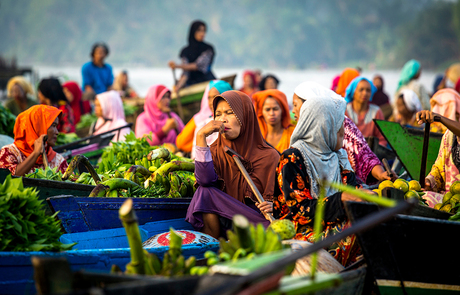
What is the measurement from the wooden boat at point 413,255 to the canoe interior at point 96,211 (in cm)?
194

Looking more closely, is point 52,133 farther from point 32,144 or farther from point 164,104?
point 164,104

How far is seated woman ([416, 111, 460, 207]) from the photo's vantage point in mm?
3703

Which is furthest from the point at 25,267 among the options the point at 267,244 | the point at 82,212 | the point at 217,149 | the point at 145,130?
the point at 145,130

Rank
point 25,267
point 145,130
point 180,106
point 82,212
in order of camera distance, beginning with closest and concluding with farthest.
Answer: point 25,267 < point 82,212 < point 145,130 < point 180,106

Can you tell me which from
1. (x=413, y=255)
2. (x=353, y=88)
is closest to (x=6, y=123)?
(x=353, y=88)

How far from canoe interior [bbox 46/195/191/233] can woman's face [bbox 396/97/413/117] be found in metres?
5.02

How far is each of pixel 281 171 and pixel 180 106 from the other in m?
6.47

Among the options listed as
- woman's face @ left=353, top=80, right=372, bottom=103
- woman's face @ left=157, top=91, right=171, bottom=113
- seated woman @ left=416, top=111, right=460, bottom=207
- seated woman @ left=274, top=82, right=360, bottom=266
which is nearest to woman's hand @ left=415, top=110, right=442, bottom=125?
seated woman @ left=416, top=111, right=460, bottom=207

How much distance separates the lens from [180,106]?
30.3ft

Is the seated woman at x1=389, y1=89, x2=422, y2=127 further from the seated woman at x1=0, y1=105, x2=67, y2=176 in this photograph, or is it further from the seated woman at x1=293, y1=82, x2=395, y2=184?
the seated woman at x1=0, y1=105, x2=67, y2=176

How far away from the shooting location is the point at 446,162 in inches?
159

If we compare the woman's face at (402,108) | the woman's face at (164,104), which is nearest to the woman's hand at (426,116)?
the woman's face at (402,108)

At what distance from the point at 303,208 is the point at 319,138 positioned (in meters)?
→ 0.49

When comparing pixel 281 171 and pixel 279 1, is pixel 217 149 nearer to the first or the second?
pixel 281 171
